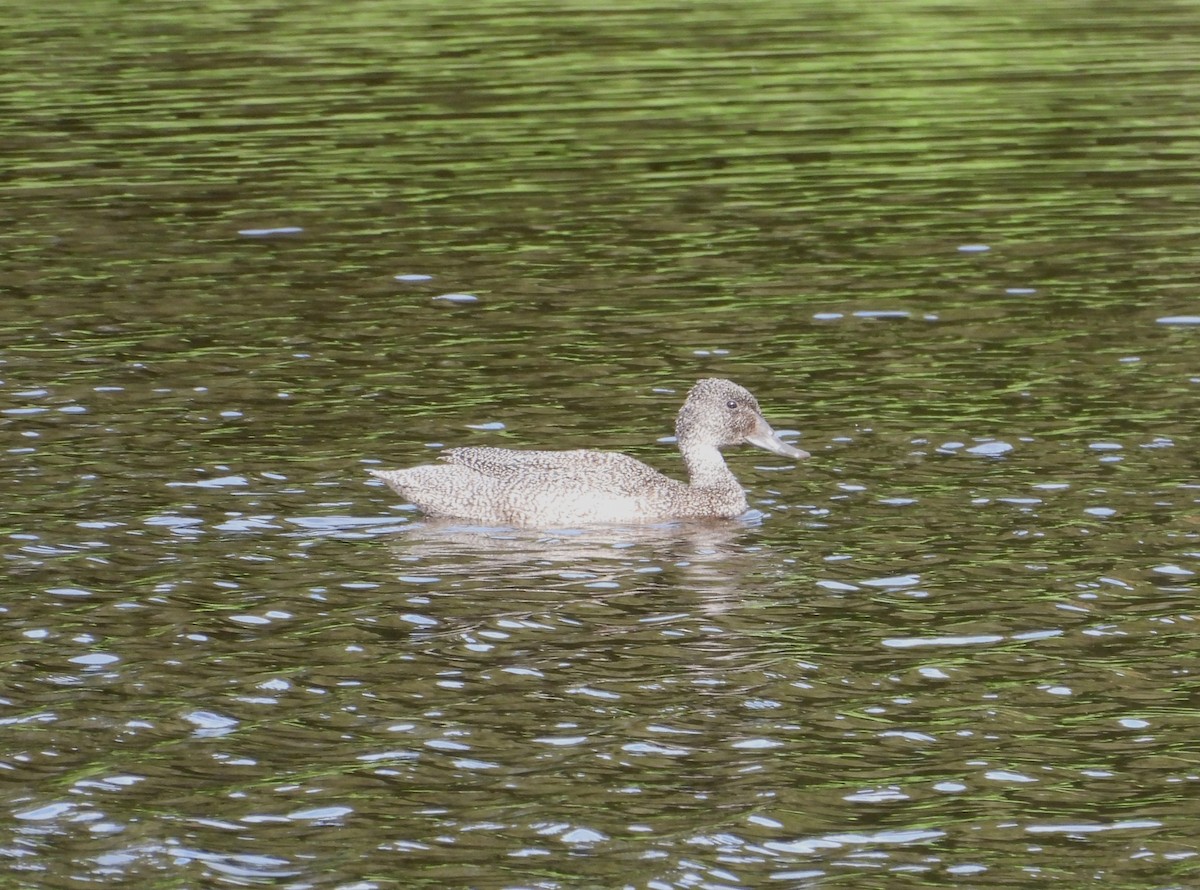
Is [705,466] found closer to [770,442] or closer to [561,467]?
[770,442]

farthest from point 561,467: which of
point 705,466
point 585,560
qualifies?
point 705,466

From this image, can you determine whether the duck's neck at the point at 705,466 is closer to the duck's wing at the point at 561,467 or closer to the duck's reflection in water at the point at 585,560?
the duck's reflection in water at the point at 585,560

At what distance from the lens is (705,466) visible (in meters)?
14.6

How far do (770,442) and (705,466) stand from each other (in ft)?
1.83

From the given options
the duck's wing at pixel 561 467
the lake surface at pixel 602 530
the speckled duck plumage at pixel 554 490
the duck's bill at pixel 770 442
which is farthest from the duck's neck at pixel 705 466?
the duck's wing at pixel 561 467

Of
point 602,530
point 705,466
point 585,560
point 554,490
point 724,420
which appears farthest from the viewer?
point 724,420

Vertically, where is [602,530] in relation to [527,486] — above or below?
below

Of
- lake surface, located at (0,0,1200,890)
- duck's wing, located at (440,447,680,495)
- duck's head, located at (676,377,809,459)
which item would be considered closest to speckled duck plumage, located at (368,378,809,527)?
duck's wing, located at (440,447,680,495)

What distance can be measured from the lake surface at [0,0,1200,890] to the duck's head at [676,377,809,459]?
463 millimetres

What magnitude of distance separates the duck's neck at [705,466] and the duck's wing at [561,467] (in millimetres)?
561

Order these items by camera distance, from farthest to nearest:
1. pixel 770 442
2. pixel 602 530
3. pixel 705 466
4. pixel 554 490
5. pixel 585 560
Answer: pixel 770 442 → pixel 705 466 → pixel 602 530 → pixel 554 490 → pixel 585 560

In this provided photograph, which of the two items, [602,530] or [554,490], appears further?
[602,530]

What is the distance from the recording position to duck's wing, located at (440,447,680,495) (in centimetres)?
1384

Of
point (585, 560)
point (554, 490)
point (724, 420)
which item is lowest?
point (585, 560)
